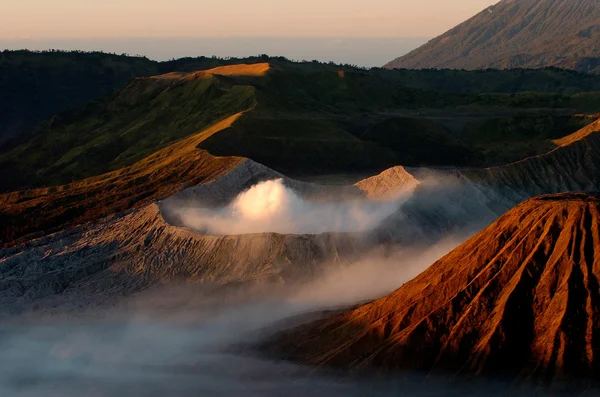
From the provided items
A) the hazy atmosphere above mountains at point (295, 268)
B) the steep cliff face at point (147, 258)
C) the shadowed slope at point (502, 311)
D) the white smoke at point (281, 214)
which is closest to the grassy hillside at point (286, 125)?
the hazy atmosphere above mountains at point (295, 268)

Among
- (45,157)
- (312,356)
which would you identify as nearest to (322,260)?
(312,356)

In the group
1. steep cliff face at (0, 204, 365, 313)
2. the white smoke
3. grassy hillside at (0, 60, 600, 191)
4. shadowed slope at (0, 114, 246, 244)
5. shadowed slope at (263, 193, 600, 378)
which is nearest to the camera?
shadowed slope at (263, 193, 600, 378)

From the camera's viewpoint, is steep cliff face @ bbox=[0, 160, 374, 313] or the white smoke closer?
steep cliff face @ bbox=[0, 160, 374, 313]

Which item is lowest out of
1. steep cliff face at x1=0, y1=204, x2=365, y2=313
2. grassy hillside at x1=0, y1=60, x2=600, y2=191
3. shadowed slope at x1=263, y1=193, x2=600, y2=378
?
grassy hillside at x1=0, y1=60, x2=600, y2=191

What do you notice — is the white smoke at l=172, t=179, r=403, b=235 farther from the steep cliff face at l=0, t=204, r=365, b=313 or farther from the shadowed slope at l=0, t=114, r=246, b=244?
the shadowed slope at l=0, t=114, r=246, b=244

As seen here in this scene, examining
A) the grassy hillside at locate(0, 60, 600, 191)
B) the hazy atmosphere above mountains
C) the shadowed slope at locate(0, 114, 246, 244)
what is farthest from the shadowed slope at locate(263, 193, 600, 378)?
the grassy hillside at locate(0, 60, 600, 191)

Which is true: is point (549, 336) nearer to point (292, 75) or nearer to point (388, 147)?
point (388, 147)

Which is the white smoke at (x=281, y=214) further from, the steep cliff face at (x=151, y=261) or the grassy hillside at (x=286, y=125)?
the grassy hillside at (x=286, y=125)
